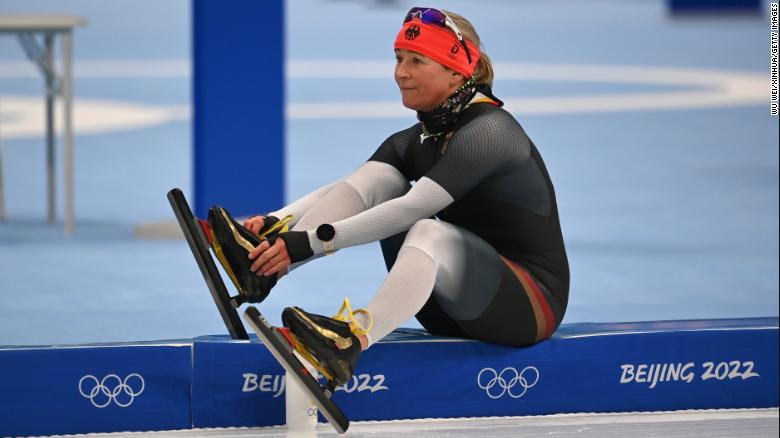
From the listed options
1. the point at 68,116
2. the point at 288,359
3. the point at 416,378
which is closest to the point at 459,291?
the point at 416,378

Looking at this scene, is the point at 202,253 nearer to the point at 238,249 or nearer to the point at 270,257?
the point at 238,249

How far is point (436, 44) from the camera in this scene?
12.0 ft

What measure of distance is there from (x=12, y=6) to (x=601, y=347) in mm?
21512

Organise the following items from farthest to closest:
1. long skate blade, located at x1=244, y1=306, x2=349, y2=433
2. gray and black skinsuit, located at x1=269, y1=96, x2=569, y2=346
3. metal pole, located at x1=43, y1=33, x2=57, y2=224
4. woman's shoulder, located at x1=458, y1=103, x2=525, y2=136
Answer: metal pole, located at x1=43, y1=33, x2=57, y2=224 → woman's shoulder, located at x1=458, y1=103, x2=525, y2=136 → gray and black skinsuit, located at x1=269, y1=96, x2=569, y2=346 → long skate blade, located at x1=244, y1=306, x2=349, y2=433

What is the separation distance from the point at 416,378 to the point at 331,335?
51 centimetres

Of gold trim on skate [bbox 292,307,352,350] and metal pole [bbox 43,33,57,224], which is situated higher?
gold trim on skate [bbox 292,307,352,350]

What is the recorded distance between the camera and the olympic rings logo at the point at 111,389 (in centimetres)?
360

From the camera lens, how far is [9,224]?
726 cm

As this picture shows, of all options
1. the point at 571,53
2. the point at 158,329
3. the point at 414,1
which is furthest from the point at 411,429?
the point at 414,1

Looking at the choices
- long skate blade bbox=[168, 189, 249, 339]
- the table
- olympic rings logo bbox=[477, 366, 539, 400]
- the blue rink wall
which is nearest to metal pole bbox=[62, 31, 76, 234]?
the table

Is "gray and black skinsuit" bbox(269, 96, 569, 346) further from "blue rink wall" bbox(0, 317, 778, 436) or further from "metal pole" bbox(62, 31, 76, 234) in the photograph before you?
"metal pole" bbox(62, 31, 76, 234)

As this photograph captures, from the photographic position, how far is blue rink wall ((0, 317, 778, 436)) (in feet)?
11.8

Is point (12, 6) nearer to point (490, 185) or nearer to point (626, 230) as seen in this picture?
point (626, 230)

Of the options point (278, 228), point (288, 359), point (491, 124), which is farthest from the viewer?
point (278, 228)
